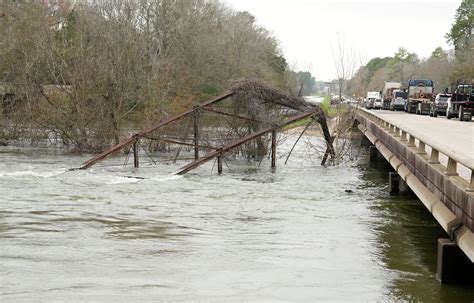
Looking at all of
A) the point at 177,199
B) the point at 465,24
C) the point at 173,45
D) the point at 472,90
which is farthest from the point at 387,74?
the point at 177,199

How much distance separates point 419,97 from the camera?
203ft

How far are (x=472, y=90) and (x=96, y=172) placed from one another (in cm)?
A: 2652

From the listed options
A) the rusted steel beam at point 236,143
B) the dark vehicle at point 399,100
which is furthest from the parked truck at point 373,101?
the rusted steel beam at point 236,143

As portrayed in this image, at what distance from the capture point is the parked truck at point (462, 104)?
143 ft

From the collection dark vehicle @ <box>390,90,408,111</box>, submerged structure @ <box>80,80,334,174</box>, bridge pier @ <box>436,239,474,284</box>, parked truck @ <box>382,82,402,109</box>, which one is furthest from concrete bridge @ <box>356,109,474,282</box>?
parked truck @ <box>382,82,402,109</box>

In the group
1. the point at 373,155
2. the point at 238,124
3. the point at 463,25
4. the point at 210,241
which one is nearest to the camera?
the point at 210,241

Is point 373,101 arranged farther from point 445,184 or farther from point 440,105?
point 445,184

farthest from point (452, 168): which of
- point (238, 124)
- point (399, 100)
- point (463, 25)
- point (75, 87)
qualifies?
point (463, 25)

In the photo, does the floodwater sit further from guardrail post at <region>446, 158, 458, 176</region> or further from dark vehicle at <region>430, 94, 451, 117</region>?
dark vehicle at <region>430, 94, 451, 117</region>

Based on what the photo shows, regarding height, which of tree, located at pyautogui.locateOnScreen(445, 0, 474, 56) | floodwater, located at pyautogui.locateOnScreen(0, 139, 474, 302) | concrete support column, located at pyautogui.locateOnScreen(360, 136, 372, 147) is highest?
tree, located at pyautogui.locateOnScreen(445, 0, 474, 56)

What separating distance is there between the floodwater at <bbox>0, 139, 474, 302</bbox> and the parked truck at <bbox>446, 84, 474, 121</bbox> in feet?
64.8

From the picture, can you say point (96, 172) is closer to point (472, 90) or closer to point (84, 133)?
point (84, 133)

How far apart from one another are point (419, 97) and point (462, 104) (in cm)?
1827

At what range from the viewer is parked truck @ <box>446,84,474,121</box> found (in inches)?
1716
